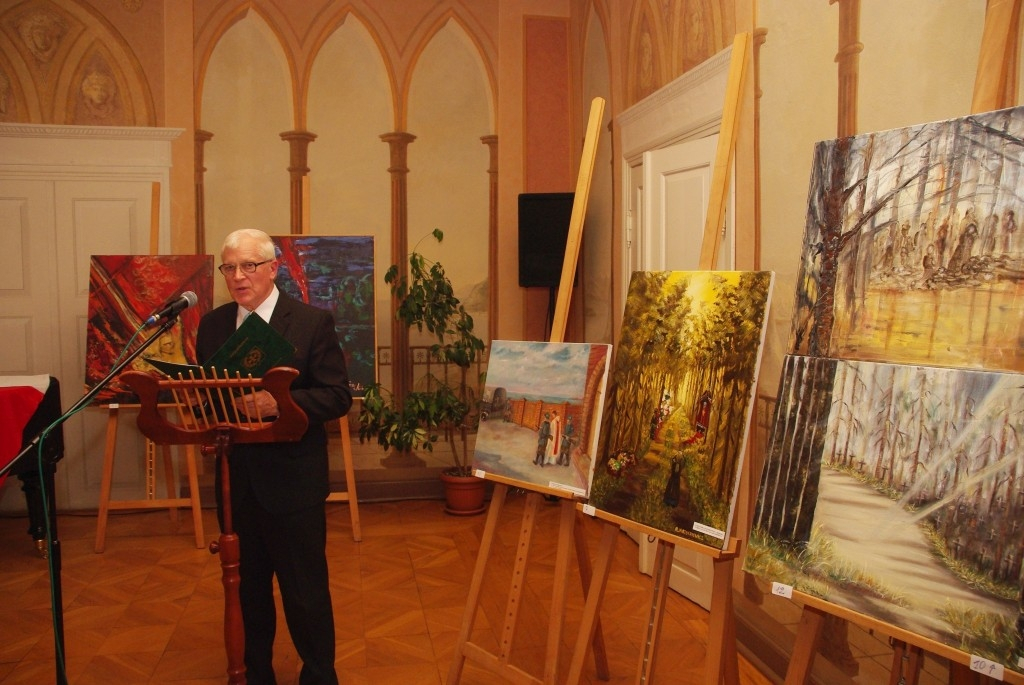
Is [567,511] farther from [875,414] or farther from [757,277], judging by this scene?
[875,414]

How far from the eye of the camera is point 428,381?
5805 mm

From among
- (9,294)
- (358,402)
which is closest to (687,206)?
(358,402)

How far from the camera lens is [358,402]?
5668 millimetres

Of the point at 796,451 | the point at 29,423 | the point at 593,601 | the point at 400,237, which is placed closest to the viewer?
the point at 796,451

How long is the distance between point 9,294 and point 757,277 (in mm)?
5033

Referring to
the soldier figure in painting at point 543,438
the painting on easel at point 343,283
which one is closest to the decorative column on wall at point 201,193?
the painting on easel at point 343,283

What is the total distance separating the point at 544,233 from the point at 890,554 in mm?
3926

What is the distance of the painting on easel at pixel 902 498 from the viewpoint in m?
1.50

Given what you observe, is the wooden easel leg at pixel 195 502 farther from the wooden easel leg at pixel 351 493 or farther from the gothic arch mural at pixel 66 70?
the gothic arch mural at pixel 66 70

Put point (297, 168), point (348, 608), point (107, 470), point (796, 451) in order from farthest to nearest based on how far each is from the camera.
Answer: point (297, 168) < point (107, 470) < point (348, 608) < point (796, 451)

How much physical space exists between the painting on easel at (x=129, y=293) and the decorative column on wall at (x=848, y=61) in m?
3.59

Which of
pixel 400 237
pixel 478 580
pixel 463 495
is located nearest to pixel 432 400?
pixel 463 495

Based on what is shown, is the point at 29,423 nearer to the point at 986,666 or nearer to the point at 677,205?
the point at 677,205

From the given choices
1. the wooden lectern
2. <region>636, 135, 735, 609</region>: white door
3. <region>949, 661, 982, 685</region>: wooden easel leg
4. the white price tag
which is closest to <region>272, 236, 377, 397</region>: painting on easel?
<region>636, 135, 735, 609</region>: white door
